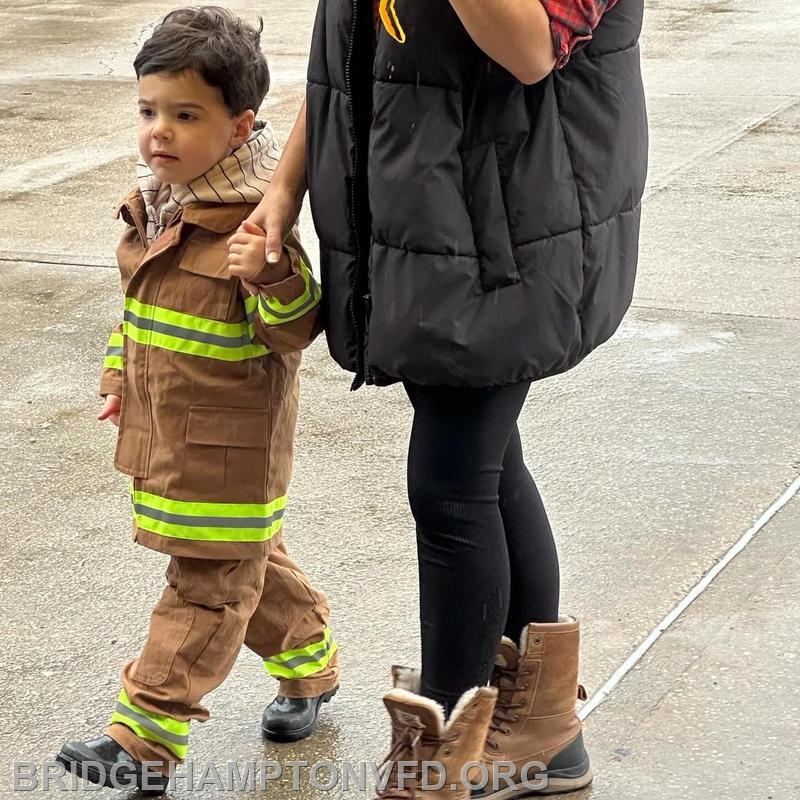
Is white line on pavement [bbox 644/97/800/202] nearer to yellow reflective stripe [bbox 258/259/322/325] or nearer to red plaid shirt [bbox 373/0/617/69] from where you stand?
yellow reflective stripe [bbox 258/259/322/325]

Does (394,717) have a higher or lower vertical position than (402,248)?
lower

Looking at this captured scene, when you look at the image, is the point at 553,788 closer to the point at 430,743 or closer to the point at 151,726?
the point at 430,743

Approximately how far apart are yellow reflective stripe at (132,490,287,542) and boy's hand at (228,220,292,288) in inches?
16.1

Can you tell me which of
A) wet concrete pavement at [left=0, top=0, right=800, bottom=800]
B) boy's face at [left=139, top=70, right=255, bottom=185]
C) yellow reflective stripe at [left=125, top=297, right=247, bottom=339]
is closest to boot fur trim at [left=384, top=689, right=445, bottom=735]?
wet concrete pavement at [left=0, top=0, right=800, bottom=800]

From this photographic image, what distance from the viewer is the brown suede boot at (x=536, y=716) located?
2.54 metres

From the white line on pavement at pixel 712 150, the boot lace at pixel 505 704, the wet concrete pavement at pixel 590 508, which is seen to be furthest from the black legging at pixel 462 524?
the white line on pavement at pixel 712 150

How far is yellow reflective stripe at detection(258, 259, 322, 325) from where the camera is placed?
7.68 ft

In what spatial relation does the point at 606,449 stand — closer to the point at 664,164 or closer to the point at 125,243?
the point at 125,243

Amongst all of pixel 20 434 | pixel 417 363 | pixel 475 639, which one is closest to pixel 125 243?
pixel 417 363

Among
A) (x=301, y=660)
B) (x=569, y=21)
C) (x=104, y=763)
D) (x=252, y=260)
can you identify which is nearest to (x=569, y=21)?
(x=569, y=21)

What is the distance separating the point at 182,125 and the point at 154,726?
3.35 feet

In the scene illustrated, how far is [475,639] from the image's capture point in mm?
2389

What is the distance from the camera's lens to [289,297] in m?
2.33

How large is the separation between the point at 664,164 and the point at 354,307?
17.0 feet
